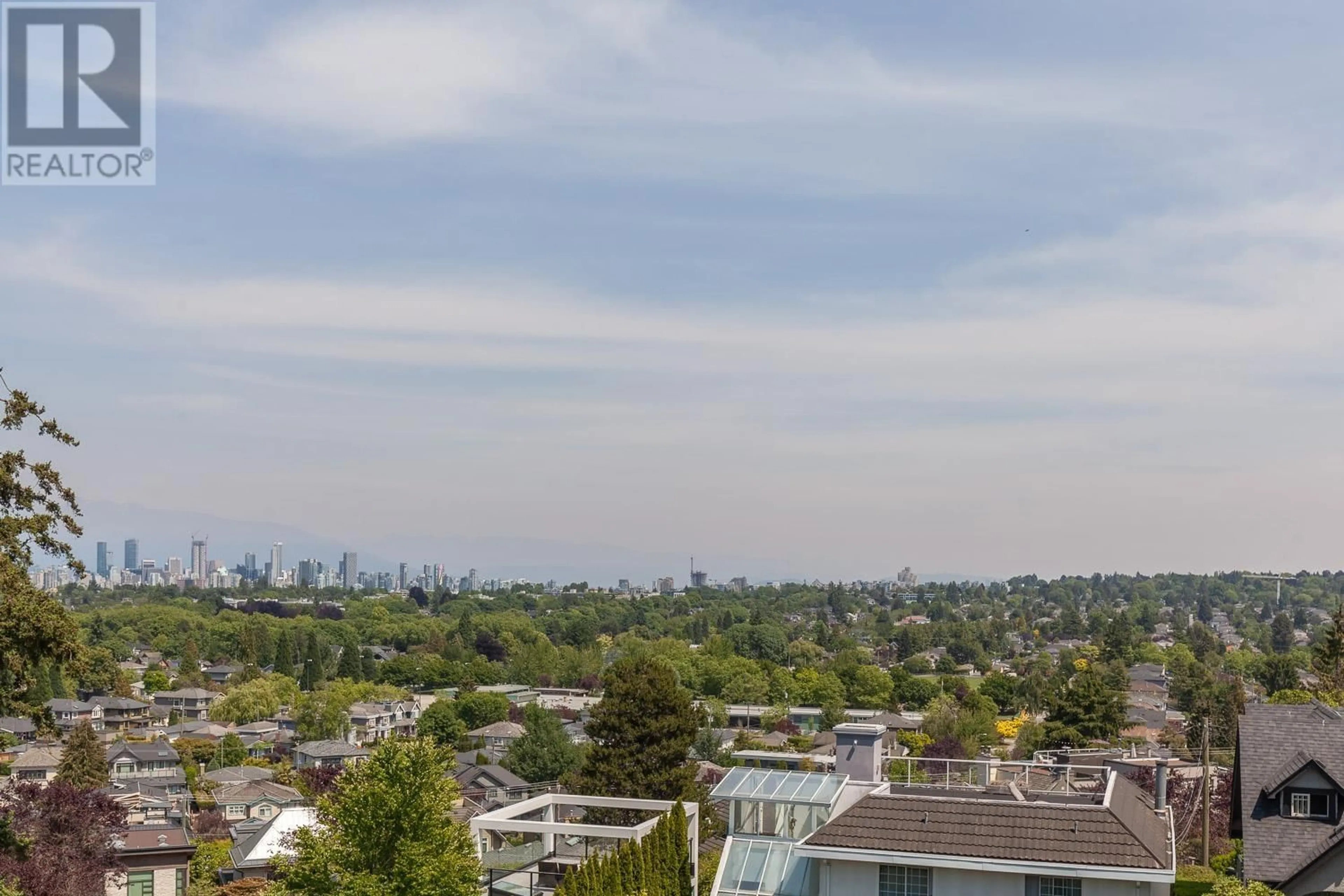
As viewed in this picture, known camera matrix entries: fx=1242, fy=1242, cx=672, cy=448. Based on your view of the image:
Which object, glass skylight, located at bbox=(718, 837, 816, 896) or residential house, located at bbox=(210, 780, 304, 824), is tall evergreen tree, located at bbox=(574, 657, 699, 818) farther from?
residential house, located at bbox=(210, 780, 304, 824)

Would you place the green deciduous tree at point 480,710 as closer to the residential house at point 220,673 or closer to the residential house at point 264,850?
the residential house at point 220,673

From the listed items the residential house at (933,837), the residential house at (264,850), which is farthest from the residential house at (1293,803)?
the residential house at (264,850)

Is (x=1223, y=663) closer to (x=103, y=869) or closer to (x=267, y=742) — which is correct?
(x=267, y=742)

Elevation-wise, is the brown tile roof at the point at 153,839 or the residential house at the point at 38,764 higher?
the brown tile roof at the point at 153,839

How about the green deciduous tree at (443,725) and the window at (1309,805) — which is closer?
the window at (1309,805)

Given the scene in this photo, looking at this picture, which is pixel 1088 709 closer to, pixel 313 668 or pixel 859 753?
pixel 859 753

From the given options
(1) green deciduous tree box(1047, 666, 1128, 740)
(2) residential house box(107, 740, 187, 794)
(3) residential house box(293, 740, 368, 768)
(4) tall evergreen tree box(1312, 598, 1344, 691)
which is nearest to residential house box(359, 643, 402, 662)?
(3) residential house box(293, 740, 368, 768)

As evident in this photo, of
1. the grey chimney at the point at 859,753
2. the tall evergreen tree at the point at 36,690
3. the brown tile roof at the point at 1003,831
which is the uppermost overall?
the tall evergreen tree at the point at 36,690
